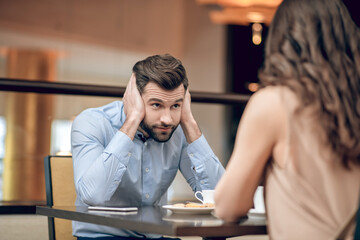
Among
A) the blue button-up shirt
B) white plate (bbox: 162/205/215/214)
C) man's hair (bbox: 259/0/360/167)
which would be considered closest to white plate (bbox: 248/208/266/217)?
white plate (bbox: 162/205/215/214)

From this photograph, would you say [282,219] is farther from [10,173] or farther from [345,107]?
[10,173]

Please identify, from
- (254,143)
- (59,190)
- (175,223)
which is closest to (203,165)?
(59,190)

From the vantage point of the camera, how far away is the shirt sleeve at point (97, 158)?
1.87 meters

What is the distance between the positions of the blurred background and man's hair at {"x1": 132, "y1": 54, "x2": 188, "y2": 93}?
7.03ft

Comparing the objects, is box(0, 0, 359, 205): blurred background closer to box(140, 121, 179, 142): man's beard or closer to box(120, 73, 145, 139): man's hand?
box(120, 73, 145, 139): man's hand

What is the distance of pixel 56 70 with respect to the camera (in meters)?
6.28

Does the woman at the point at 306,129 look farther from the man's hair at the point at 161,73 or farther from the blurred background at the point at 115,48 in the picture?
the blurred background at the point at 115,48

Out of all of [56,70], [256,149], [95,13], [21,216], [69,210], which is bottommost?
[21,216]

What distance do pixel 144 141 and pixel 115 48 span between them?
15.4 feet

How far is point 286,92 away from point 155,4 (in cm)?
613

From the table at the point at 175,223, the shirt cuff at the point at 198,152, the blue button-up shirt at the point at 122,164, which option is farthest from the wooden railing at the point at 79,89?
the table at the point at 175,223

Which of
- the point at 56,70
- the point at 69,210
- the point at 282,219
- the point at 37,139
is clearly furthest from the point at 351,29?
the point at 56,70

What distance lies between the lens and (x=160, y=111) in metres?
2.12

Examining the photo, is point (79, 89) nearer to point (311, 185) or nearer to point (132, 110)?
point (132, 110)
